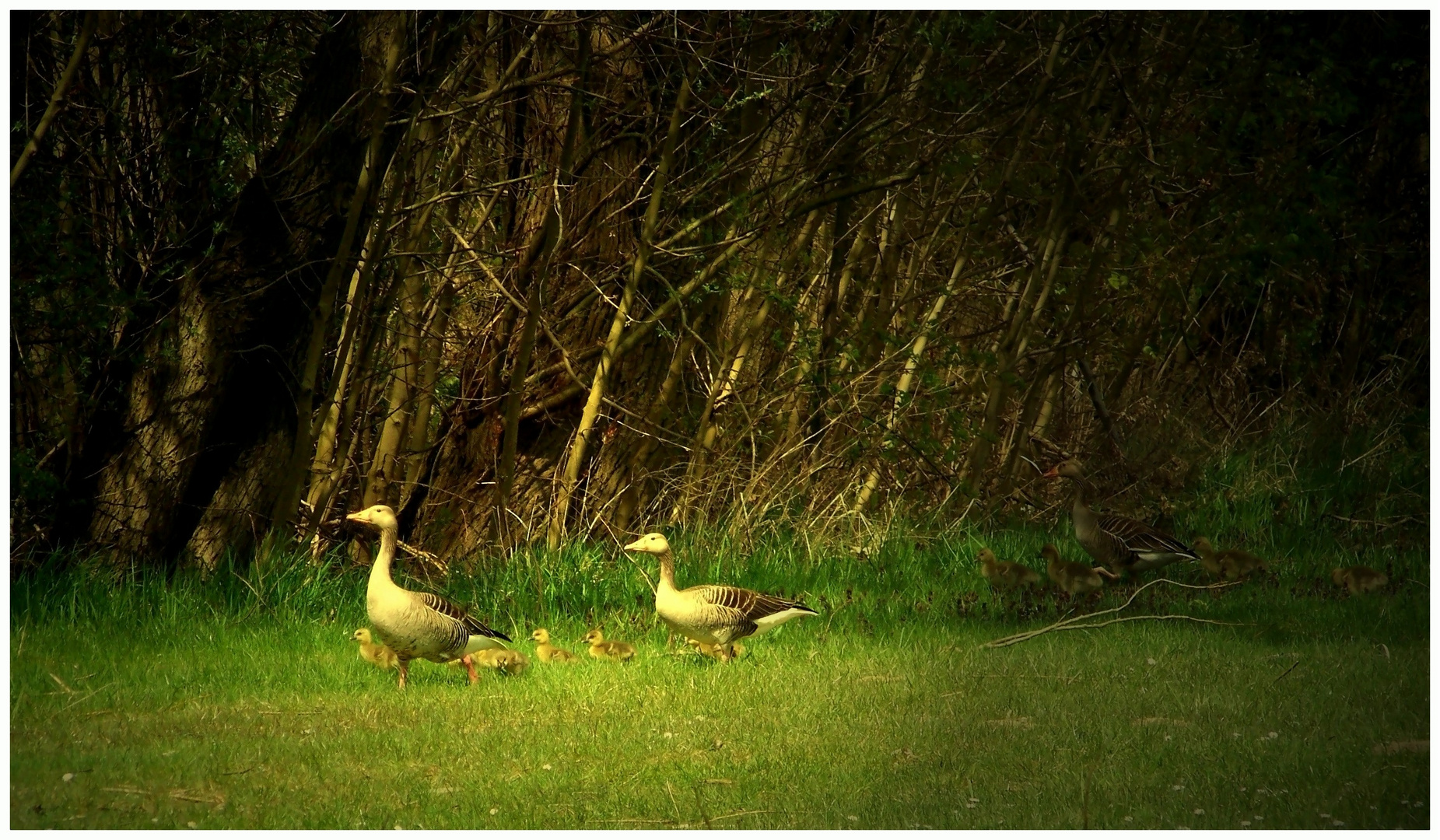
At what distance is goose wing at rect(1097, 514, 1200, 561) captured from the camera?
10.3 metres

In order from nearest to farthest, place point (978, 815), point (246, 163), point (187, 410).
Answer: point (978, 815) < point (187, 410) < point (246, 163)

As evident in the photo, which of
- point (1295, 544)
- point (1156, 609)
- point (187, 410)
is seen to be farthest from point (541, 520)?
point (1295, 544)

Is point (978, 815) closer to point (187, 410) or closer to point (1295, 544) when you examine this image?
point (187, 410)

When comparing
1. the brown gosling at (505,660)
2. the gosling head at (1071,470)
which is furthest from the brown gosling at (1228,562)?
the brown gosling at (505,660)

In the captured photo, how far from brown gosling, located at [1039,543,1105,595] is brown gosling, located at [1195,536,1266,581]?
107cm

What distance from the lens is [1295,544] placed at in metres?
12.1

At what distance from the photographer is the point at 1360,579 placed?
9.95 m

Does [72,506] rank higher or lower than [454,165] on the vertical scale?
lower

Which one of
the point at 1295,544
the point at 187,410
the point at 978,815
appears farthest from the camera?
the point at 1295,544

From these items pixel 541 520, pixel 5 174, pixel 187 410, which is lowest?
pixel 541 520

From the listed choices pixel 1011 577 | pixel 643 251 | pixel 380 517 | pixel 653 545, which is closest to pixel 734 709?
pixel 653 545

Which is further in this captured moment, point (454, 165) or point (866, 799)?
point (454, 165)

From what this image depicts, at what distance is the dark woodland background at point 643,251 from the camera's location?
934 cm

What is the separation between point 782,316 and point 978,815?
24.8 feet
